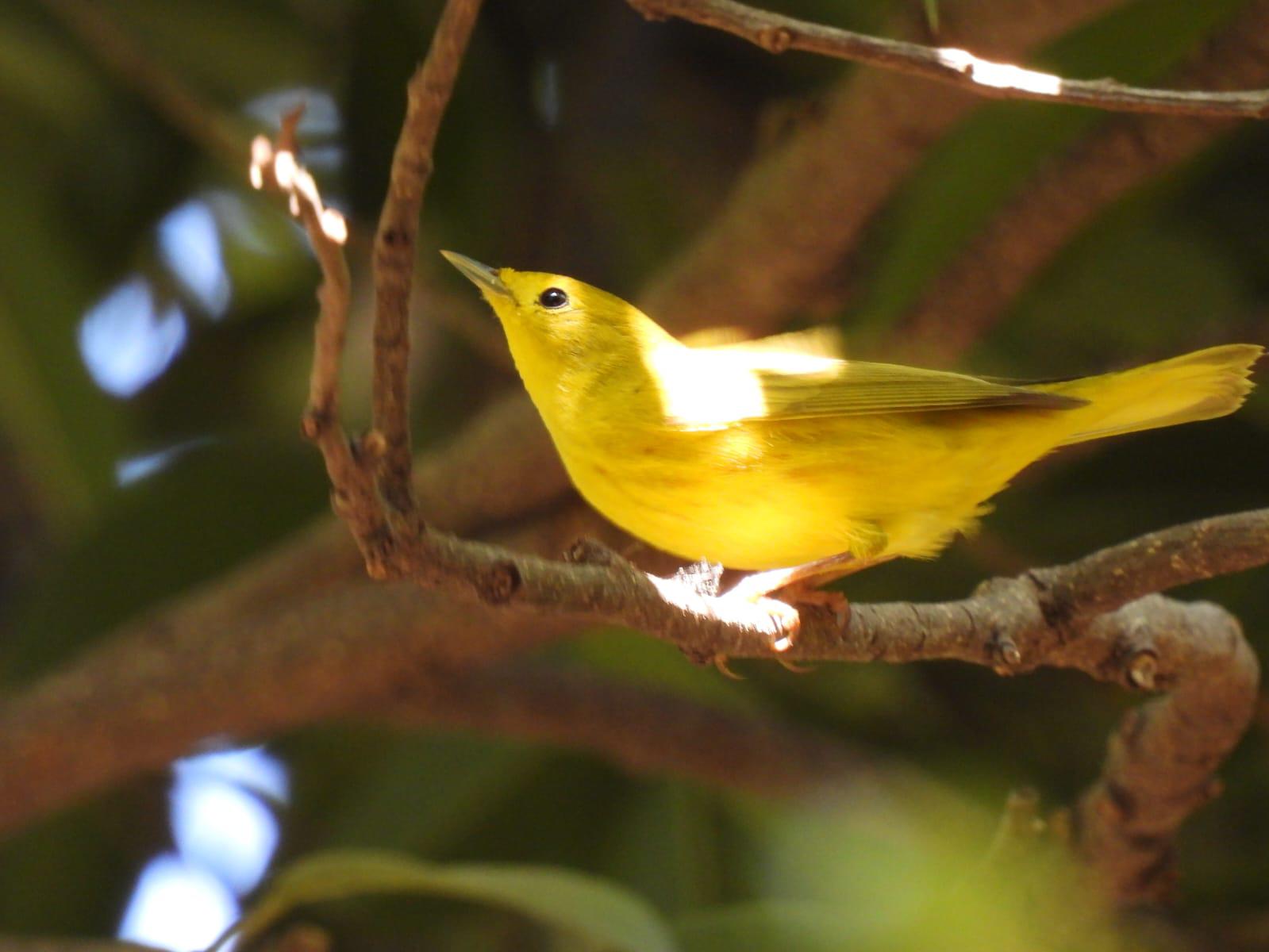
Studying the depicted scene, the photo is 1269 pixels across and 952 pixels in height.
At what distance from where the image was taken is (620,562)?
4.12ft

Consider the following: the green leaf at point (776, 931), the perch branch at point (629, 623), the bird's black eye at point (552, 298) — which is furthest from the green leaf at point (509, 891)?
the bird's black eye at point (552, 298)

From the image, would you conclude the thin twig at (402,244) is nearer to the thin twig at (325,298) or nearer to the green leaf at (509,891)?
the thin twig at (325,298)

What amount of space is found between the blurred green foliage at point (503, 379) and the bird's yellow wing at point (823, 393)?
2.84 feet

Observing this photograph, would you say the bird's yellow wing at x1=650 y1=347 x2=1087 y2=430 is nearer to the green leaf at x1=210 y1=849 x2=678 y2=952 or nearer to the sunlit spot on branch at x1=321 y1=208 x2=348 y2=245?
the green leaf at x1=210 y1=849 x2=678 y2=952

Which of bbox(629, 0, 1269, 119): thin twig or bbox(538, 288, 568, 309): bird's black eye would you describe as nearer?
bbox(629, 0, 1269, 119): thin twig

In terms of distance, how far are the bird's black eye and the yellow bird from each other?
5cm

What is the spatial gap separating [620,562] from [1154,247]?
2.22 metres

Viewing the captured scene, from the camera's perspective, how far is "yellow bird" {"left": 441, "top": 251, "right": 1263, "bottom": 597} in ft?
5.63

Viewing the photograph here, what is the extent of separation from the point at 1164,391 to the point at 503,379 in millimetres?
2230

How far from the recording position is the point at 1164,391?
65.7 inches

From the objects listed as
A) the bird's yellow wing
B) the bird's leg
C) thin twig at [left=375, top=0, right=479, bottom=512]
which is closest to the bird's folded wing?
the bird's yellow wing

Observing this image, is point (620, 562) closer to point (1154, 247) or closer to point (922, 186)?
point (922, 186)

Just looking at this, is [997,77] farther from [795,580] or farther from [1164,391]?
[795,580]

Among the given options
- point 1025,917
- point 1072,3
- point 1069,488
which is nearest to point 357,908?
point 1025,917
